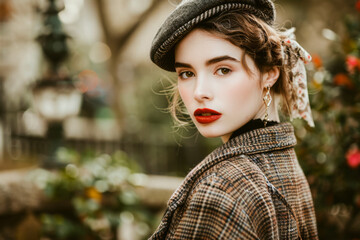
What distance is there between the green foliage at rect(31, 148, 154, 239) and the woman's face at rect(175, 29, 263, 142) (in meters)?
2.04

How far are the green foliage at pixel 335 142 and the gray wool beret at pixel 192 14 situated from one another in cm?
136

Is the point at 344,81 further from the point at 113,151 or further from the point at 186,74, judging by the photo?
the point at 113,151

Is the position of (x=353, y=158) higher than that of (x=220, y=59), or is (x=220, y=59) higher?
(x=220, y=59)

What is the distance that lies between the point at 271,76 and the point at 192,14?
0.43 m

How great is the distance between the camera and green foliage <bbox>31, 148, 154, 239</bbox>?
10.8 feet

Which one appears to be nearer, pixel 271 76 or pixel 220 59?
pixel 220 59

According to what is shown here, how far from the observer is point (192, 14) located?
1.50 m

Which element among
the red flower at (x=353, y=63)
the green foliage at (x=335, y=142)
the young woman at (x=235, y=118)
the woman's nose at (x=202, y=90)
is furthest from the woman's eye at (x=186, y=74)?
the red flower at (x=353, y=63)

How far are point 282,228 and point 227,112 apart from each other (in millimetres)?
491

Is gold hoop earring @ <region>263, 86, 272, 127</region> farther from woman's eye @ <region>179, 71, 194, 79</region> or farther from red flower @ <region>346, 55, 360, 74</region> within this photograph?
red flower @ <region>346, 55, 360, 74</region>

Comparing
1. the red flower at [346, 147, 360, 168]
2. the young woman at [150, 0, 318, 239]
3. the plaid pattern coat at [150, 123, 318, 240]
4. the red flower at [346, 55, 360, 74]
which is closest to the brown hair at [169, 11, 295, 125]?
the young woman at [150, 0, 318, 239]

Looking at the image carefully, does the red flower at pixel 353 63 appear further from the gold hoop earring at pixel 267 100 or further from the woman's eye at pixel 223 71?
the woman's eye at pixel 223 71

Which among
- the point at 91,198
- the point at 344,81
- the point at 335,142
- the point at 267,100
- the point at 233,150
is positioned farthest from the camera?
the point at 91,198

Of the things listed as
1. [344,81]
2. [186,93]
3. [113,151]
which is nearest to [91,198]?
[186,93]
